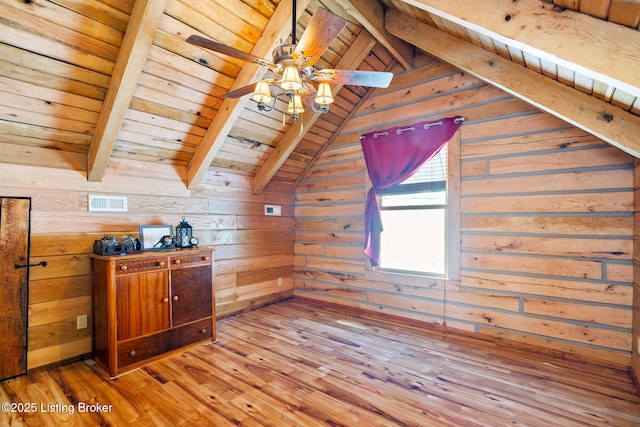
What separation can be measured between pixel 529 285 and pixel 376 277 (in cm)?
164

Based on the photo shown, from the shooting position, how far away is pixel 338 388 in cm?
228

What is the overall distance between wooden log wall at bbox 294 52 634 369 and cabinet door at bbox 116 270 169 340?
7.92ft

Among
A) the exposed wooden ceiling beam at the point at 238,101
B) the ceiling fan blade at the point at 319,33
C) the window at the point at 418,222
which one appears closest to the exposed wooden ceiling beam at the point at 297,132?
the exposed wooden ceiling beam at the point at 238,101

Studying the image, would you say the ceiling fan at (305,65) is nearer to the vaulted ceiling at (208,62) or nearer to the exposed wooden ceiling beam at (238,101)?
the vaulted ceiling at (208,62)

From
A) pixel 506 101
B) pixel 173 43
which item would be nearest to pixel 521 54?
pixel 506 101

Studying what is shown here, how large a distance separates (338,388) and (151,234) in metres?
2.31

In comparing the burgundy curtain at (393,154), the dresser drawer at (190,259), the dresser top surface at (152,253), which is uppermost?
the burgundy curtain at (393,154)

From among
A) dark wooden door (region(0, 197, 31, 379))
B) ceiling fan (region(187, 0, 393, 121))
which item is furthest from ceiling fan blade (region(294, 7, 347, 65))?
dark wooden door (region(0, 197, 31, 379))

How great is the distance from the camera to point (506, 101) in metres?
2.99

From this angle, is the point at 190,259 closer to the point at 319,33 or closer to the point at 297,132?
the point at 297,132

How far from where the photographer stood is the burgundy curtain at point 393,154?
3.34m

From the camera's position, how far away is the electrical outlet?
9.00 ft

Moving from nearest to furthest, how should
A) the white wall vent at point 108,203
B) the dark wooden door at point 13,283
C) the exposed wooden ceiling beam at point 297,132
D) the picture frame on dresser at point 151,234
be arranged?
the dark wooden door at point 13,283, the white wall vent at point 108,203, the picture frame on dresser at point 151,234, the exposed wooden ceiling beam at point 297,132

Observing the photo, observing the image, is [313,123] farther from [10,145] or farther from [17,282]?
[17,282]
